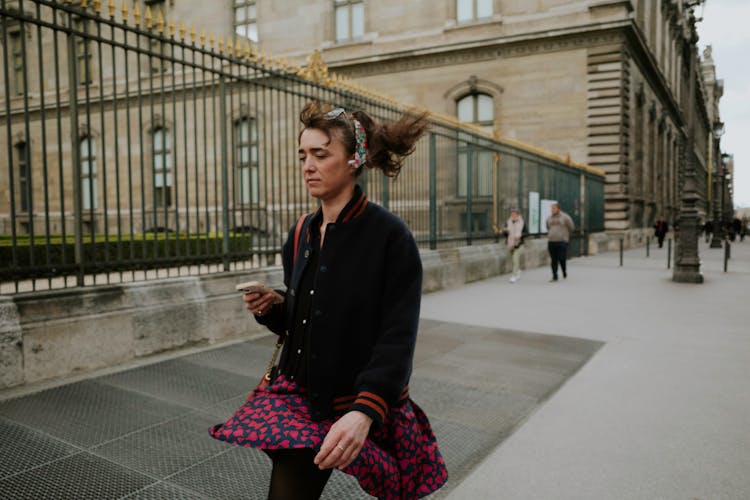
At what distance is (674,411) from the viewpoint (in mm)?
4270

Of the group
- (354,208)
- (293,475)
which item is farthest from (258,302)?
(293,475)

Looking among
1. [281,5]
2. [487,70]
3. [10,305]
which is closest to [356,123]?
[10,305]

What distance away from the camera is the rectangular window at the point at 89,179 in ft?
17.4

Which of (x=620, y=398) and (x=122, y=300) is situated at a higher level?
(x=122, y=300)

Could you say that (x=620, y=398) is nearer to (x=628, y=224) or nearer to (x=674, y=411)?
(x=674, y=411)

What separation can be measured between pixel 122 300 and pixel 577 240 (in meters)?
18.2

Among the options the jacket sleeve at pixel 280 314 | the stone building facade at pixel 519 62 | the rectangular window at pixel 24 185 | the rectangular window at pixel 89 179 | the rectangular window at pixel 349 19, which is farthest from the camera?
the rectangular window at pixel 349 19

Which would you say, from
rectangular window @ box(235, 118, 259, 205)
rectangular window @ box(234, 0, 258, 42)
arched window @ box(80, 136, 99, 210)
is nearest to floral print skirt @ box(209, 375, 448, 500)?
arched window @ box(80, 136, 99, 210)

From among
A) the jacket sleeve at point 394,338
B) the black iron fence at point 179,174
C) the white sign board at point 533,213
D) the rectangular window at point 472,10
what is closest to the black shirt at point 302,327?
the jacket sleeve at point 394,338

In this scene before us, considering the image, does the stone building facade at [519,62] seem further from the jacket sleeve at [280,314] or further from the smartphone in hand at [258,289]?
the smartphone in hand at [258,289]

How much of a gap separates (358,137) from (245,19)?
99.6 feet

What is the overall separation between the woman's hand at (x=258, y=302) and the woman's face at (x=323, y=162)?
0.39 meters

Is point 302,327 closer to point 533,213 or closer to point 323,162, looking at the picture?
point 323,162

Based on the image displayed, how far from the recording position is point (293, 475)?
1789mm
